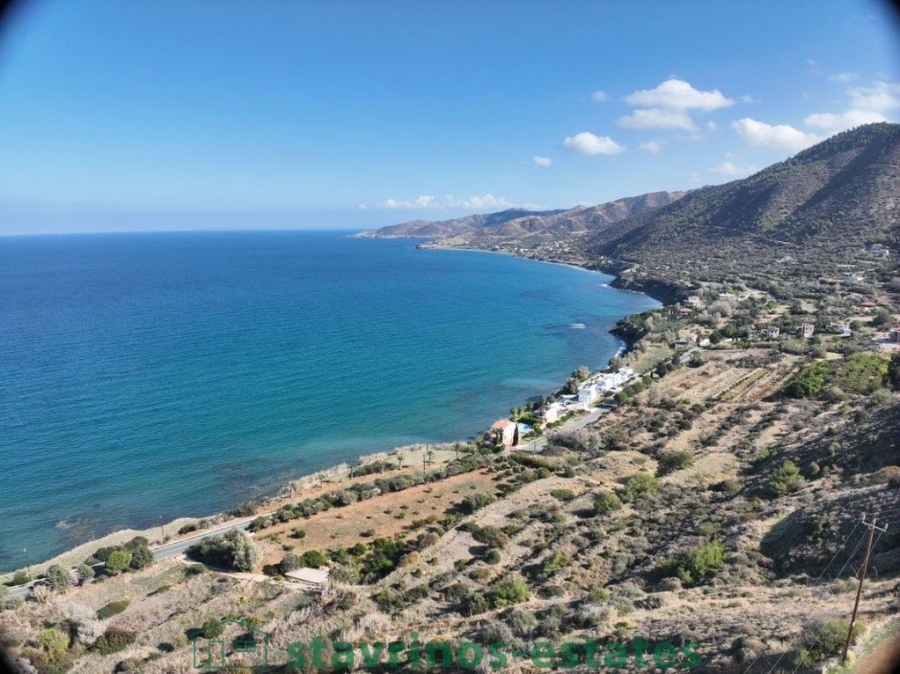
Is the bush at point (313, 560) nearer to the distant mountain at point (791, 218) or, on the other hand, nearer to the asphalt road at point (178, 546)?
the asphalt road at point (178, 546)

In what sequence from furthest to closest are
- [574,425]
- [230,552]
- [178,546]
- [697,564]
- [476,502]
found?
[574,425] < [476,502] < [178,546] < [230,552] < [697,564]

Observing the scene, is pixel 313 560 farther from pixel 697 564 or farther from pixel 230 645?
pixel 697 564

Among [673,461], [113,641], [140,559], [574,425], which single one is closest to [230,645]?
[113,641]

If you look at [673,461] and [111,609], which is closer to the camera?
[111,609]

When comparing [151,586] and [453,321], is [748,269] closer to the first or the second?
[453,321]

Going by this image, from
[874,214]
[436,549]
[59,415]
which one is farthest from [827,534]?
[874,214]

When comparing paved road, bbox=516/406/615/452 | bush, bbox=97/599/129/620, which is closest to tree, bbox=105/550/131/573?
bush, bbox=97/599/129/620
